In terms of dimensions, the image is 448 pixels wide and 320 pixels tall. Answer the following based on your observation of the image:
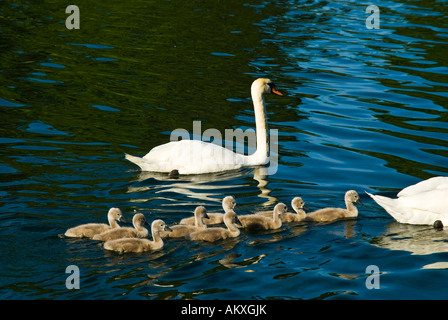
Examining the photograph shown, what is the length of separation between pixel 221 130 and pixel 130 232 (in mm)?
6031

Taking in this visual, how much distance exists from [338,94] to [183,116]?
443cm

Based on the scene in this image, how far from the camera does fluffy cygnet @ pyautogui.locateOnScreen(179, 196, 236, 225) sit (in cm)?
1024

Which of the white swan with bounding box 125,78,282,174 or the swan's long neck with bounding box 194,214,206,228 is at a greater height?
the white swan with bounding box 125,78,282,174

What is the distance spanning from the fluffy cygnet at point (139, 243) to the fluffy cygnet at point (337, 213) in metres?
2.29

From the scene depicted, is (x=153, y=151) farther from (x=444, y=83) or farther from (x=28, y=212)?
(x=444, y=83)

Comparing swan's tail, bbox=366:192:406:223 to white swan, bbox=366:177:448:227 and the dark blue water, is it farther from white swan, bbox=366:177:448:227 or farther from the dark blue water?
the dark blue water

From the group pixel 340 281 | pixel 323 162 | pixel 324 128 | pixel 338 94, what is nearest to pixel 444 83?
pixel 338 94

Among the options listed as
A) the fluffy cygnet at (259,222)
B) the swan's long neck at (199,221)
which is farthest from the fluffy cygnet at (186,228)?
the fluffy cygnet at (259,222)

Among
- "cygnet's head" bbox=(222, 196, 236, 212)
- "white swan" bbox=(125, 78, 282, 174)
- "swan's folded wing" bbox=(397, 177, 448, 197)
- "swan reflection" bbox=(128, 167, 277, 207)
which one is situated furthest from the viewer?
"white swan" bbox=(125, 78, 282, 174)

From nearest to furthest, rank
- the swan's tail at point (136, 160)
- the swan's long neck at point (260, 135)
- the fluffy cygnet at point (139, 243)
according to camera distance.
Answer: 1. the fluffy cygnet at point (139, 243)
2. the swan's tail at point (136, 160)
3. the swan's long neck at point (260, 135)

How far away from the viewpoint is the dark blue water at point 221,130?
28.4ft

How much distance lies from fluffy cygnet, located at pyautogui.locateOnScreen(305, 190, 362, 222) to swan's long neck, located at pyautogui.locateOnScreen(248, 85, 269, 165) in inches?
109

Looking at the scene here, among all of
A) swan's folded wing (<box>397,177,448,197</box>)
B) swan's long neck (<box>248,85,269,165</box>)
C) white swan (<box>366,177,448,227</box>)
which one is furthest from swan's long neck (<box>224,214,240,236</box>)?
swan's long neck (<box>248,85,269,165</box>)

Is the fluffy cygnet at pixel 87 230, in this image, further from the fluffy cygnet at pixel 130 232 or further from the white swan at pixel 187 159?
the white swan at pixel 187 159
